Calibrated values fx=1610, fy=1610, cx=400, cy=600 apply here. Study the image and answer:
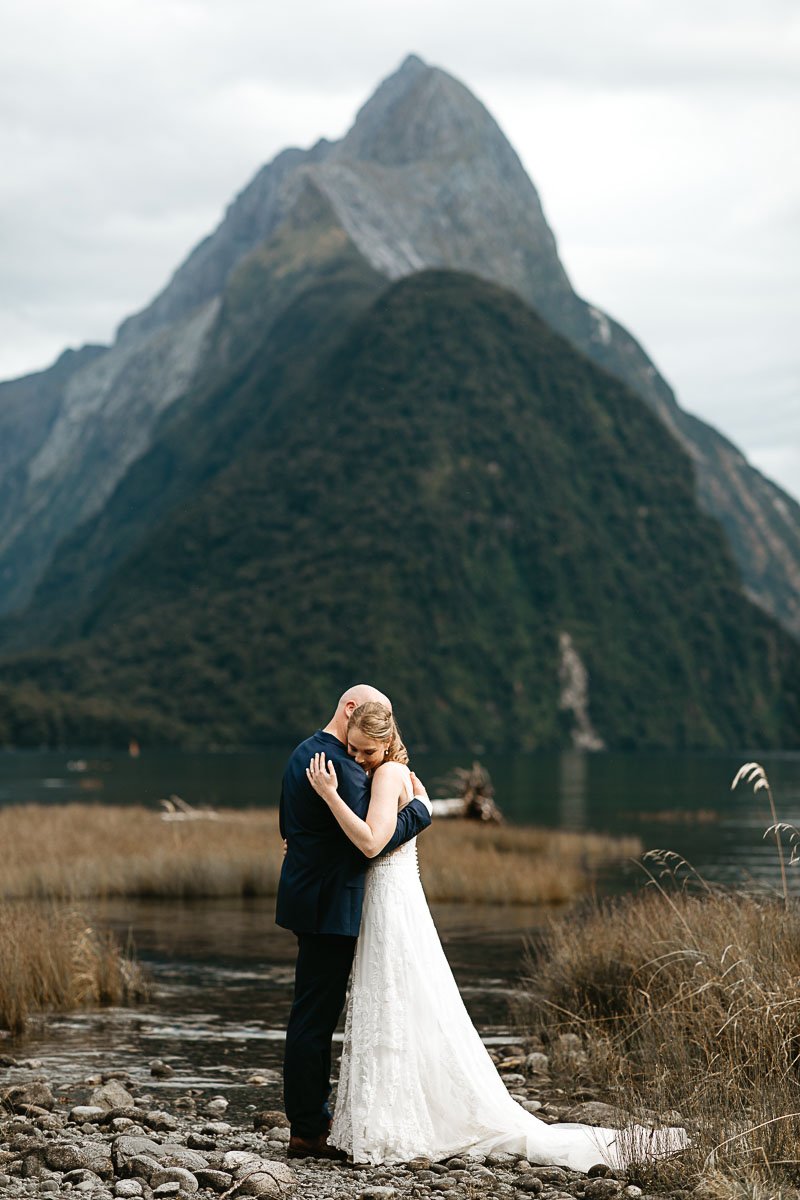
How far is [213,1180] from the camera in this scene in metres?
8.62

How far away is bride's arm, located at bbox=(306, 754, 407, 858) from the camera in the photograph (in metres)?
9.09

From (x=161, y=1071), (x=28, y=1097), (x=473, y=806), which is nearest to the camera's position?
(x=28, y=1097)

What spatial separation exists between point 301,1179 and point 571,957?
611 cm

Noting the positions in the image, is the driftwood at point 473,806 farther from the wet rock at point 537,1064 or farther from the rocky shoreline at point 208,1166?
the rocky shoreline at point 208,1166

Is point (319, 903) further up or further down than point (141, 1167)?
further up

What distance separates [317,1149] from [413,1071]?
77 centimetres

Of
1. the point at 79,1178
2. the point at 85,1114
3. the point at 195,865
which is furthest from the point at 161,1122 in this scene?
the point at 195,865

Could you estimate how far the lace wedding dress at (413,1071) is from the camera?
924cm

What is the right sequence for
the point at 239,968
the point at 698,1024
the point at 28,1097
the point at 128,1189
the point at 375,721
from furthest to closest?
the point at 239,968, the point at 698,1024, the point at 28,1097, the point at 375,721, the point at 128,1189

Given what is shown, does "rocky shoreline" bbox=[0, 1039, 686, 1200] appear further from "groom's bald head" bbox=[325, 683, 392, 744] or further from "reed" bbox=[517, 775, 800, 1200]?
"groom's bald head" bbox=[325, 683, 392, 744]

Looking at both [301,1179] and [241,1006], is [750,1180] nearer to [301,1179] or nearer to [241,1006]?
[301,1179]

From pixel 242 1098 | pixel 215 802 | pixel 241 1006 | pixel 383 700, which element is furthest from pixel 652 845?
pixel 383 700

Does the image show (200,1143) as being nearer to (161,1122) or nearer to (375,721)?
(161,1122)

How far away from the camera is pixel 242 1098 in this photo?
12.3m
